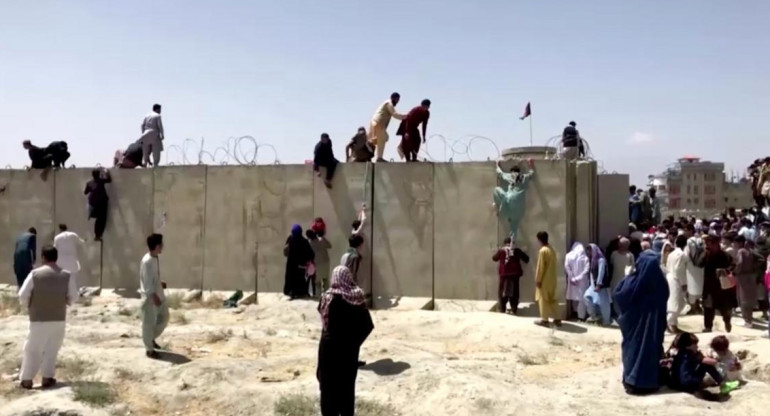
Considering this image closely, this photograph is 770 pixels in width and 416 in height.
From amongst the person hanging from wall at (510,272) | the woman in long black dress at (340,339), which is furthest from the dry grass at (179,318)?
the woman in long black dress at (340,339)

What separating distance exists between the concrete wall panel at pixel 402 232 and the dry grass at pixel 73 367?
501 centimetres

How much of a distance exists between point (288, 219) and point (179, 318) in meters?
2.65

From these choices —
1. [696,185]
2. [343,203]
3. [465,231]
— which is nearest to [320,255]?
[343,203]

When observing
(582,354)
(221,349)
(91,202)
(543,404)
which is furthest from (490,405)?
(91,202)

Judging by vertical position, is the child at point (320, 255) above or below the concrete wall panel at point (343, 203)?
below

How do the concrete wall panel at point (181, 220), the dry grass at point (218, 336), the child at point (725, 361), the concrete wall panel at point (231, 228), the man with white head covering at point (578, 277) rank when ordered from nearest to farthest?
the child at point (725, 361), the dry grass at point (218, 336), the man with white head covering at point (578, 277), the concrete wall panel at point (231, 228), the concrete wall panel at point (181, 220)

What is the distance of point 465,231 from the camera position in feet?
38.4

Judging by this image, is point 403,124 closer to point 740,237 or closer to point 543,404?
point 740,237

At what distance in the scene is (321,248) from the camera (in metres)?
12.2

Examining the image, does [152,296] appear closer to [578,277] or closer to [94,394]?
[94,394]

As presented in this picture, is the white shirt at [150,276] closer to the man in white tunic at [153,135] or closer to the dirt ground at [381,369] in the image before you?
the dirt ground at [381,369]

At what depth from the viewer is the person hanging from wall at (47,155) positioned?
14.6 metres

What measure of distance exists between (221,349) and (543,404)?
4267 millimetres

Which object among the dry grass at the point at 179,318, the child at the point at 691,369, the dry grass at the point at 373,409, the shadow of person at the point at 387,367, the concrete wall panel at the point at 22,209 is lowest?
the dry grass at the point at 373,409
